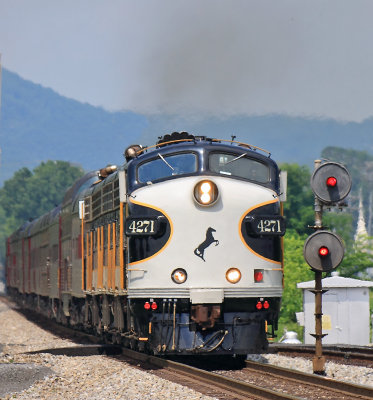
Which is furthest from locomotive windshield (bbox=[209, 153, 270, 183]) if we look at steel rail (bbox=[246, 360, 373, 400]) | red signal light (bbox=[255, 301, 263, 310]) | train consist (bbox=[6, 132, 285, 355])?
steel rail (bbox=[246, 360, 373, 400])

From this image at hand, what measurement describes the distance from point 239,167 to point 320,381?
182 inches

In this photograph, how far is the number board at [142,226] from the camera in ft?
53.6

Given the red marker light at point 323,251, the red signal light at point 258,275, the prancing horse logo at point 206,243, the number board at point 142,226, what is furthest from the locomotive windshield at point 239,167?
the red marker light at point 323,251

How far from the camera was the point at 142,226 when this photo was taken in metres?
16.4

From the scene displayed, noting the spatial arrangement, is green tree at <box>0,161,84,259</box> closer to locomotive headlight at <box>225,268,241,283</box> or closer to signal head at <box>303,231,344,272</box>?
locomotive headlight at <box>225,268,241,283</box>

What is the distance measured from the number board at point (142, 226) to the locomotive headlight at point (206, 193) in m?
0.88

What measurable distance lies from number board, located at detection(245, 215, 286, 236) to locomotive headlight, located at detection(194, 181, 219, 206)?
74 cm

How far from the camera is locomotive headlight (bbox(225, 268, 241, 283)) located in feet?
53.9

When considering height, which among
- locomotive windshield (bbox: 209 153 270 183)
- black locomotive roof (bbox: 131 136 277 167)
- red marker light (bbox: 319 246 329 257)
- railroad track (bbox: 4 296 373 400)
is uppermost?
black locomotive roof (bbox: 131 136 277 167)

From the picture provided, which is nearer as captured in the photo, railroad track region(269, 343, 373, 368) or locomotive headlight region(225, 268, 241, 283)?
locomotive headlight region(225, 268, 241, 283)

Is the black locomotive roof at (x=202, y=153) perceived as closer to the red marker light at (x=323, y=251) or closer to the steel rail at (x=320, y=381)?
the red marker light at (x=323, y=251)

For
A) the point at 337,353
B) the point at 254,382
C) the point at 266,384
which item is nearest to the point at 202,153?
the point at 254,382

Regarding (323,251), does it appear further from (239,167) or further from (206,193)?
(239,167)

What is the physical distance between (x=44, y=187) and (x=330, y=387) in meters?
175
